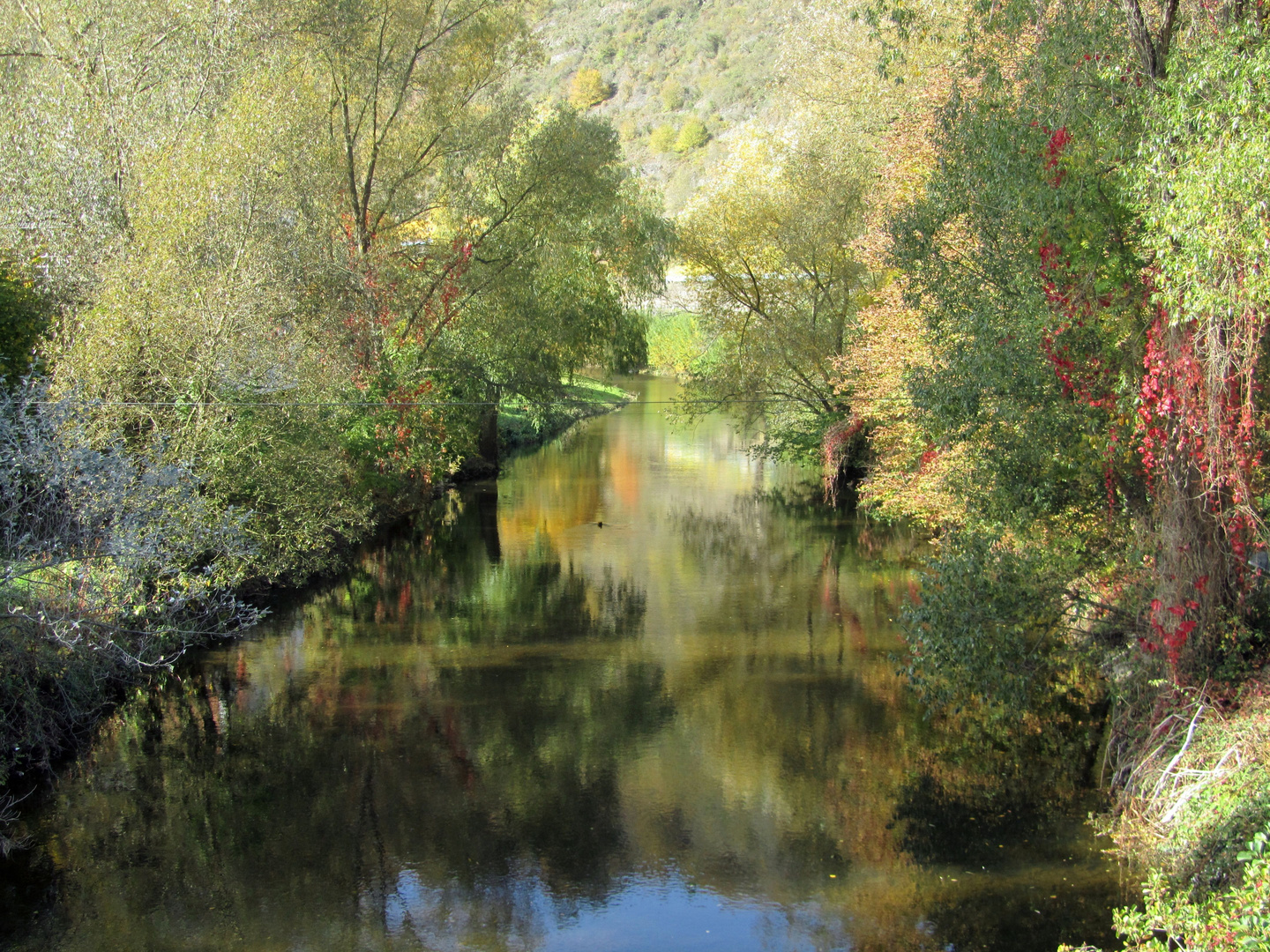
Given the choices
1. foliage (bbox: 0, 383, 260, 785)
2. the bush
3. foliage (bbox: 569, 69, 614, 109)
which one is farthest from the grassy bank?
foliage (bbox: 569, 69, 614, 109)

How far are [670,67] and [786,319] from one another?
123 meters

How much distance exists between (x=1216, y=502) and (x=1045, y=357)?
1934 millimetres

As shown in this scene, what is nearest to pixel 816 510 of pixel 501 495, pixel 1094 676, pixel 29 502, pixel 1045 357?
pixel 501 495

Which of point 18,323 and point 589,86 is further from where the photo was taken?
point 589,86

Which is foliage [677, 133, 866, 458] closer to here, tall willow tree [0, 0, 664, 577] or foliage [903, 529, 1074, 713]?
tall willow tree [0, 0, 664, 577]

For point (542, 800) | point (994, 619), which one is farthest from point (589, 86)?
point (542, 800)

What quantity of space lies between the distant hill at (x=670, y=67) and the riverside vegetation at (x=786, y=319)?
79.9 metres

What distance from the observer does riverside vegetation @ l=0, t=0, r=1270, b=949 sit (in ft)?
27.7

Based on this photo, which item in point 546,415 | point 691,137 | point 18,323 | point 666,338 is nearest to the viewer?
point 18,323

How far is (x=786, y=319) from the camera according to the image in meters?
26.3

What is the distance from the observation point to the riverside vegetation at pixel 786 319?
844cm

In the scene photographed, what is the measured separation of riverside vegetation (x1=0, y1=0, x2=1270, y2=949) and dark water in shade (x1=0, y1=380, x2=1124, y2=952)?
86cm

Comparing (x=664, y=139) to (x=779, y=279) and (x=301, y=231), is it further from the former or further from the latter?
(x=301, y=231)

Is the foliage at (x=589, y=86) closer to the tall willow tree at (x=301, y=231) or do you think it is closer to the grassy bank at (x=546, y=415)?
the grassy bank at (x=546, y=415)
